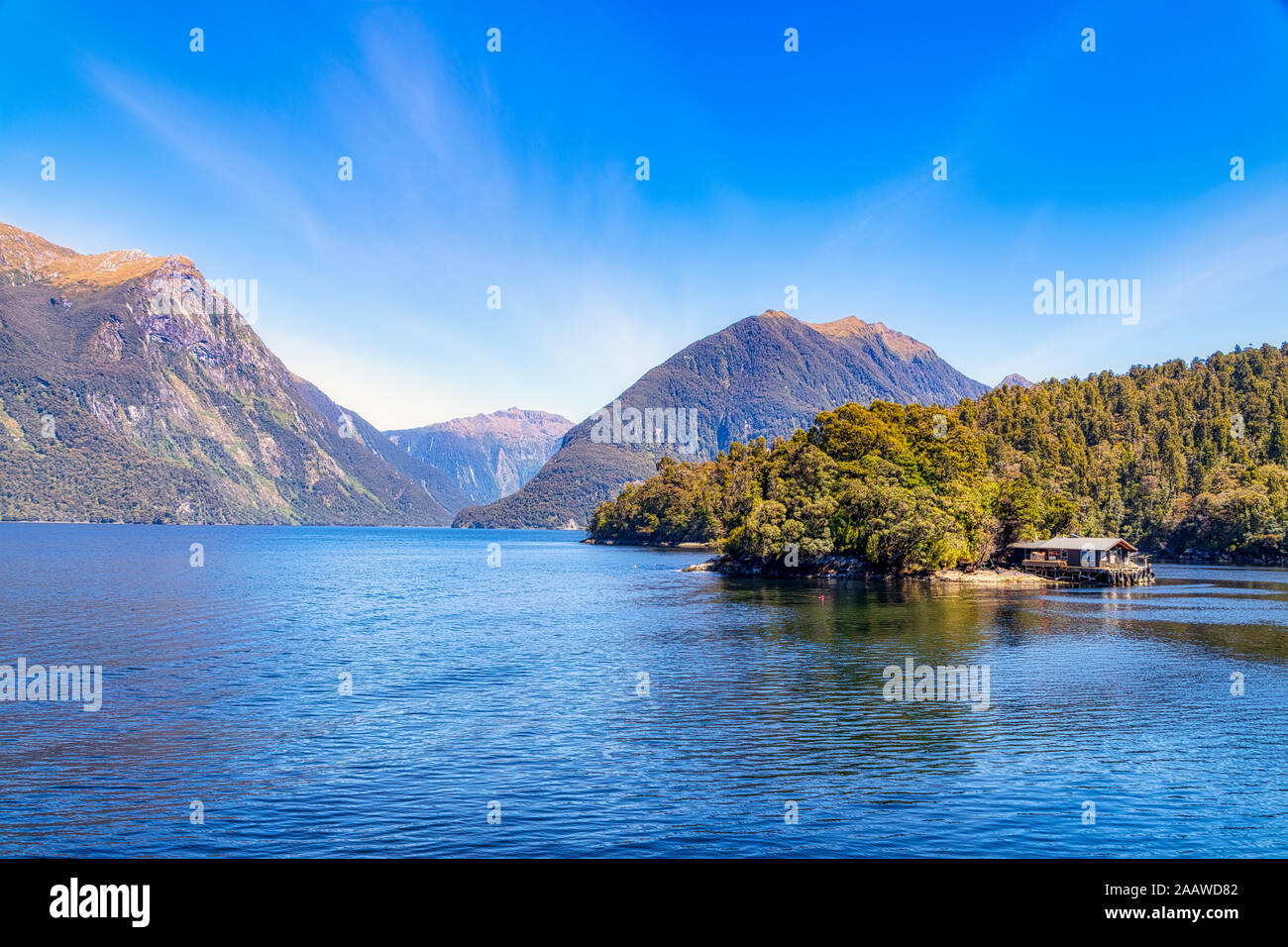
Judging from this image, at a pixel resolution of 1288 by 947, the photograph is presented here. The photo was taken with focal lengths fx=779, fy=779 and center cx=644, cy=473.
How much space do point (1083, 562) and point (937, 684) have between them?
300 ft

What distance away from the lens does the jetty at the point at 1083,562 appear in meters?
108

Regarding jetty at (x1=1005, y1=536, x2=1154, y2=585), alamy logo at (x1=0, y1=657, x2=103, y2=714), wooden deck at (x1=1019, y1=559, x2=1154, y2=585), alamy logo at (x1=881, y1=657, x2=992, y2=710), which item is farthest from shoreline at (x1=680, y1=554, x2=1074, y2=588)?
alamy logo at (x1=0, y1=657, x2=103, y2=714)

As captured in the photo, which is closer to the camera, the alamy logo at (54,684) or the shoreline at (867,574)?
the alamy logo at (54,684)

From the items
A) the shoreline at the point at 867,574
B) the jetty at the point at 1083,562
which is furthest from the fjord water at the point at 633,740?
the jetty at the point at 1083,562

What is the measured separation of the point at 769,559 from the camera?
118 metres

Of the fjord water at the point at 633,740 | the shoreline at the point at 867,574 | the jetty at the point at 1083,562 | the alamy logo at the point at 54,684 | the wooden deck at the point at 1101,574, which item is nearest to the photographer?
the fjord water at the point at 633,740

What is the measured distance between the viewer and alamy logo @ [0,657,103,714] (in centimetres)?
3125

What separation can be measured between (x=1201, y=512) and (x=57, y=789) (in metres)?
203

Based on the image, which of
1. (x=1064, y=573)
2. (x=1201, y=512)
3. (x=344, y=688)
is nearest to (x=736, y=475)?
(x=1064, y=573)

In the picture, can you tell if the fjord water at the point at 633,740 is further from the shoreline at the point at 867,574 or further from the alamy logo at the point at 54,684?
the shoreline at the point at 867,574

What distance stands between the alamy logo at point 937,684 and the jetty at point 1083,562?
8012 centimetres
